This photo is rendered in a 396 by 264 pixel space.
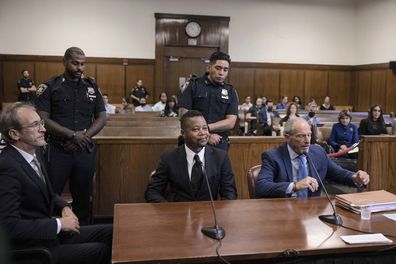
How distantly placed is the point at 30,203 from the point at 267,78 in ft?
41.0

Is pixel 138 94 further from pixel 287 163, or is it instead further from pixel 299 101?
pixel 287 163

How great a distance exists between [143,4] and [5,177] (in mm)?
11543

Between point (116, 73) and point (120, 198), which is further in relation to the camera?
point (116, 73)

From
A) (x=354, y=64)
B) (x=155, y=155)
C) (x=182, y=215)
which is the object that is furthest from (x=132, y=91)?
(x=182, y=215)

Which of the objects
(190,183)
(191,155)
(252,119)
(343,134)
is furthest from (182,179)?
(252,119)

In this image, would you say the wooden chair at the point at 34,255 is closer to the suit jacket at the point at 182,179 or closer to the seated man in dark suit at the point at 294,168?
the suit jacket at the point at 182,179

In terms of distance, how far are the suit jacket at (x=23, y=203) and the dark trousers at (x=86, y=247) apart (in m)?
0.09

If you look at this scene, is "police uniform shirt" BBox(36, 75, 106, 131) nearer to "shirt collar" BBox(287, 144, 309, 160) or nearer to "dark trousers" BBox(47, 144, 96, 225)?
"dark trousers" BBox(47, 144, 96, 225)

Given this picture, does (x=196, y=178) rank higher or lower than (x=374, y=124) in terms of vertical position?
lower

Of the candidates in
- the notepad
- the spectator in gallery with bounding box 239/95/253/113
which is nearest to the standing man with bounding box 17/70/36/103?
the spectator in gallery with bounding box 239/95/253/113

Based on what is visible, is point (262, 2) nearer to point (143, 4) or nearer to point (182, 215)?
point (143, 4)

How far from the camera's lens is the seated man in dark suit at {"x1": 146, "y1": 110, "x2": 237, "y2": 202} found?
8.03ft

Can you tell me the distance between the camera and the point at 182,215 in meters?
2.01

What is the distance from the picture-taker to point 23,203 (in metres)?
1.94
